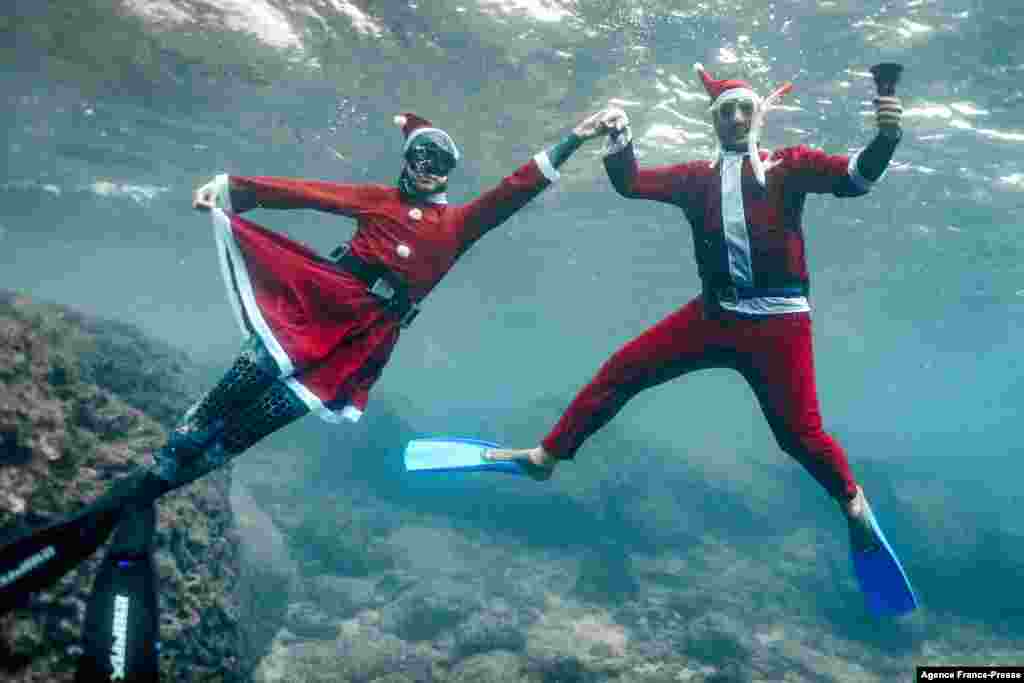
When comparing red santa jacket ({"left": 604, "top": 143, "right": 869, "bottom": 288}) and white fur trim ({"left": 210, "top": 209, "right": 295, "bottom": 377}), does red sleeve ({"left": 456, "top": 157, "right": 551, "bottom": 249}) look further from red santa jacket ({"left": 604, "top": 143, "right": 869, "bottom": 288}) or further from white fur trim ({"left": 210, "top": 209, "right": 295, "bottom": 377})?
white fur trim ({"left": 210, "top": 209, "right": 295, "bottom": 377})

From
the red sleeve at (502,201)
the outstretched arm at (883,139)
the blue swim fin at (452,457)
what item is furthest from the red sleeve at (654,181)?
the blue swim fin at (452,457)

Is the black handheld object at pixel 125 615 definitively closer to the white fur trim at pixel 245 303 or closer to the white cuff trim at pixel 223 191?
the white fur trim at pixel 245 303

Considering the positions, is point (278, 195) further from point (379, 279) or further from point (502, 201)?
point (502, 201)

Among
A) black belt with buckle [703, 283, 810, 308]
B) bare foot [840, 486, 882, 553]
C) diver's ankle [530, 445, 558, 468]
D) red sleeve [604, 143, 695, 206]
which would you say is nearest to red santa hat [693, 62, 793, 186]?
red sleeve [604, 143, 695, 206]

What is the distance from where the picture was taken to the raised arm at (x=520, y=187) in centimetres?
441

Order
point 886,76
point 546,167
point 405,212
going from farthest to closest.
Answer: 1. point 546,167
2. point 405,212
3. point 886,76

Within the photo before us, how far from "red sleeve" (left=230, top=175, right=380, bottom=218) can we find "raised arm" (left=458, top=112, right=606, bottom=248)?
2.45ft

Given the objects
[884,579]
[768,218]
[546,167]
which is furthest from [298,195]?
[884,579]

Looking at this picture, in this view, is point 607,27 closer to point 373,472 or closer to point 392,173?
point 392,173

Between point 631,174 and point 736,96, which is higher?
point 736,96

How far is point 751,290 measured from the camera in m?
4.23

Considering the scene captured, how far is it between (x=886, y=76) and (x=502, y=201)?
2637mm

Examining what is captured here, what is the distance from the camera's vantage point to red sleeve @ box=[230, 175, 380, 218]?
13.5 feet

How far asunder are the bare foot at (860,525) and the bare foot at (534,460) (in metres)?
2.15
